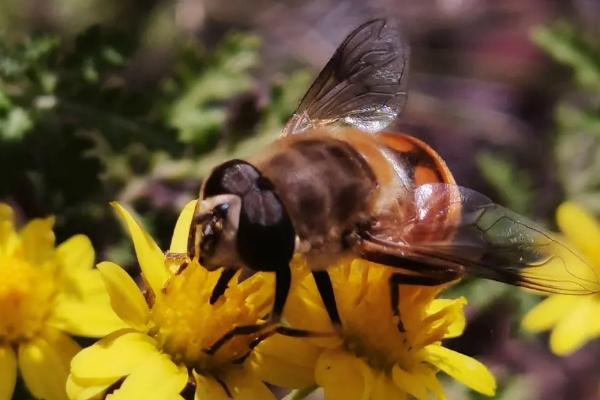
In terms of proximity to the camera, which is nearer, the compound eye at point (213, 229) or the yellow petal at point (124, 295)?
the compound eye at point (213, 229)

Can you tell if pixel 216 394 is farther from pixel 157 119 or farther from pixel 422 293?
pixel 157 119

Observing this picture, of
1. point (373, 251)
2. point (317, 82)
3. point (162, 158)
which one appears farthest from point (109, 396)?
point (162, 158)

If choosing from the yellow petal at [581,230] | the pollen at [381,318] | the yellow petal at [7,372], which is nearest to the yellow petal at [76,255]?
the yellow petal at [7,372]

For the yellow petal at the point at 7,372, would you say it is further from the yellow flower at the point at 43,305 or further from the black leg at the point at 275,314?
the black leg at the point at 275,314

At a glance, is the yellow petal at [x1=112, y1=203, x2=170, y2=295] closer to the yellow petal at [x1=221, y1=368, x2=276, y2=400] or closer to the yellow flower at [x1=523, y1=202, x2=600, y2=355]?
the yellow petal at [x1=221, y1=368, x2=276, y2=400]

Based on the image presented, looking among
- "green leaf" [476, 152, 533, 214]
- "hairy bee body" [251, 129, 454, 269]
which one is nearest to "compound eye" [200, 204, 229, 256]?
"hairy bee body" [251, 129, 454, 269]

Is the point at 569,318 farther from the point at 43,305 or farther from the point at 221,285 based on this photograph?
the point at 43,305
